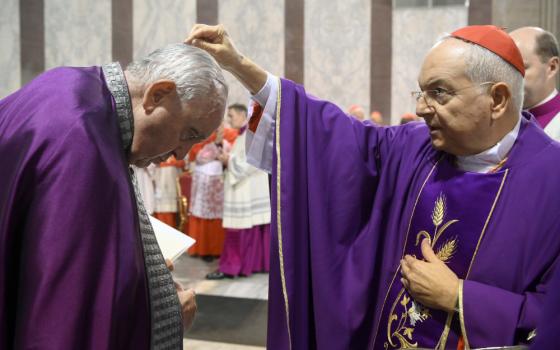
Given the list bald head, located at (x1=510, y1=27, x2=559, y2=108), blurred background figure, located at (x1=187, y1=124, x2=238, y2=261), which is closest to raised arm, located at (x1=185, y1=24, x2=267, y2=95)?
bald head, located at (x1=510, y1=27, x2=559, y2=108)

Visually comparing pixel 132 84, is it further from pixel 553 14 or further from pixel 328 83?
pixel 328 83

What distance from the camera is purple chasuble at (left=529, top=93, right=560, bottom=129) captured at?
274cm

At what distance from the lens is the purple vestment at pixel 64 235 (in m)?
1.12

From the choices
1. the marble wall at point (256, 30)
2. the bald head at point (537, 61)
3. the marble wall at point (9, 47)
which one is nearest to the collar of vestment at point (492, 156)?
the bald head at point (537, 61)

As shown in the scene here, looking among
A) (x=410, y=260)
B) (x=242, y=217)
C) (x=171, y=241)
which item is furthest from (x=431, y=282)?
(x=242, y=217)

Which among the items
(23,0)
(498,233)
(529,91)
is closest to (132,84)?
(498,233)

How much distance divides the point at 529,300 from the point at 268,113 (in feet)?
3.53

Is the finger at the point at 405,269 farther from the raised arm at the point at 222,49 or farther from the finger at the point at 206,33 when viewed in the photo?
the finger at the point at 206,33

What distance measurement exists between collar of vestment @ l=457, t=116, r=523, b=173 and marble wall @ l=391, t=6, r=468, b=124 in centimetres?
685

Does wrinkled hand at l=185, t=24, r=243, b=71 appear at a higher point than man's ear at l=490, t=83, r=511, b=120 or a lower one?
higher

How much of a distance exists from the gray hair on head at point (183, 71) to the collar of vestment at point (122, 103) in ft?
0.16

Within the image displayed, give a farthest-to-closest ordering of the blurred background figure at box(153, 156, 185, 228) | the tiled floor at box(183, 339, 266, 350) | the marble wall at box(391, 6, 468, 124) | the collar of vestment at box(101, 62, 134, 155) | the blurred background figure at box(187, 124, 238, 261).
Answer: the marble wall at box(391, 6, 468, 124), the blurred background figure at box(153, 156, 185, 228), the blurred background figure at box(187, 124, 238, 261), the tiled floor at box(183, 339, 266, 350), the collar of vestment at box(101, 62, 134, 155)

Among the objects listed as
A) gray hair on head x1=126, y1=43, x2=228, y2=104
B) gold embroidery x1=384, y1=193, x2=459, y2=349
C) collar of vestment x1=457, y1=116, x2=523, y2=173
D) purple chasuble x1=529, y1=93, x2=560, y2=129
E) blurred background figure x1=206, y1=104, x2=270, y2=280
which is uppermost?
gray hair on head x1=126, y1=43, x2=228, y2=104

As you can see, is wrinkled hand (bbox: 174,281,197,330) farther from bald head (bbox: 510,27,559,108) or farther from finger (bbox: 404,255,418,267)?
bald head (bbox: 510,27,559,108)
